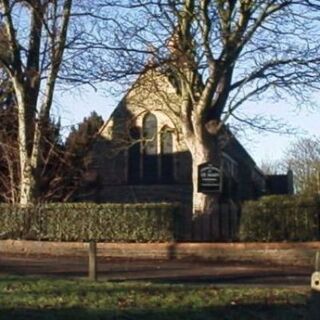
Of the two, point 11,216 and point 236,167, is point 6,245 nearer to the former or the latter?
point 11,216

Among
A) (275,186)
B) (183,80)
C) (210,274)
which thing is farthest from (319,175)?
(210,274)

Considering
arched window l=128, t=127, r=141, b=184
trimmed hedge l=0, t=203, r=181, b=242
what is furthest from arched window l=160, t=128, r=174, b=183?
trimmed hedge l=0, t=203, r=181, b=242

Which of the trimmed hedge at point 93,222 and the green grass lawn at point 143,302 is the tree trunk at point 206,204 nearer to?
the trimmed hedge at point 93,222

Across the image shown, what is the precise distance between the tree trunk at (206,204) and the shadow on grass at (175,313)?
45.2ft

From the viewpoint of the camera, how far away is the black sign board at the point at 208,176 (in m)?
26.0

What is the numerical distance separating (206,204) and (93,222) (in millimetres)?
3740

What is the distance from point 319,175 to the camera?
56.1 metres

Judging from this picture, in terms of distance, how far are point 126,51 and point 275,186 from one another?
1313 inches

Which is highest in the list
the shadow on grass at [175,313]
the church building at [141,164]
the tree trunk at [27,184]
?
the church building at [141,164]

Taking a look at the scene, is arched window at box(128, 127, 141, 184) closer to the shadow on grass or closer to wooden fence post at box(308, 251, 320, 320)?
the shadow on grass

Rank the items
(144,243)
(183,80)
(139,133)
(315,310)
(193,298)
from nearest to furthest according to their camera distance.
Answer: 1. (315,310)
2. (193,298)
3. (144,243)
4. (183,80)
5. (139,133)

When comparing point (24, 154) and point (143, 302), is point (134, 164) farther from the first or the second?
point (143, 302)

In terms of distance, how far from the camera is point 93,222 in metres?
25.8

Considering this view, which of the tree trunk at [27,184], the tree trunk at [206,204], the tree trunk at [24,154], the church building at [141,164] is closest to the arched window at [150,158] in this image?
the church building at [141,164]
